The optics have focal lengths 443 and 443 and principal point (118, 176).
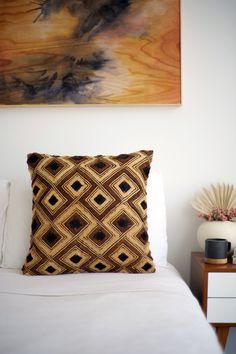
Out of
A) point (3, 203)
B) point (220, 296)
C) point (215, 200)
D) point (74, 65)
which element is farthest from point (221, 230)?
point (74, 65)

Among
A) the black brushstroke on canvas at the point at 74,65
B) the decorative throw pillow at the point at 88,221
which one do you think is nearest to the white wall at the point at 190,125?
the black brushstroke on canvas at the point at 74,65

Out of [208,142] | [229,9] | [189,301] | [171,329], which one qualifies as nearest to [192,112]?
[208,142]

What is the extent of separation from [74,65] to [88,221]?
3.16 ft

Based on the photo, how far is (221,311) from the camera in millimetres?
1854

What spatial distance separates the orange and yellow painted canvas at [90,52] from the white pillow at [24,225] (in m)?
0.55

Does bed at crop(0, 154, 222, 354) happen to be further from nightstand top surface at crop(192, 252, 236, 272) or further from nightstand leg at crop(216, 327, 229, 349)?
nightstand leg at crop(216, 327, 229, 349)

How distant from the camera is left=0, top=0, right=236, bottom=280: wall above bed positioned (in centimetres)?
235

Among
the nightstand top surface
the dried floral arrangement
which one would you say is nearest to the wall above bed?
the dried floral arrangement

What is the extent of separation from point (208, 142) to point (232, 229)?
52 cm

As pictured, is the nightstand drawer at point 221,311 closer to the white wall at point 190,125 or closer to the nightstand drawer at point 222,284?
the nightstand drawer at point 222,284

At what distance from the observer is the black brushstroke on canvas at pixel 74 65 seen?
2.32 metres

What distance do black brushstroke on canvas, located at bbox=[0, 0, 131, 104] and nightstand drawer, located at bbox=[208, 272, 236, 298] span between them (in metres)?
1.11

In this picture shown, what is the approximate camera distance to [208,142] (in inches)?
92.6

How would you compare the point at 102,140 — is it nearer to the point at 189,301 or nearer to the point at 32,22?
the point at 32,22
